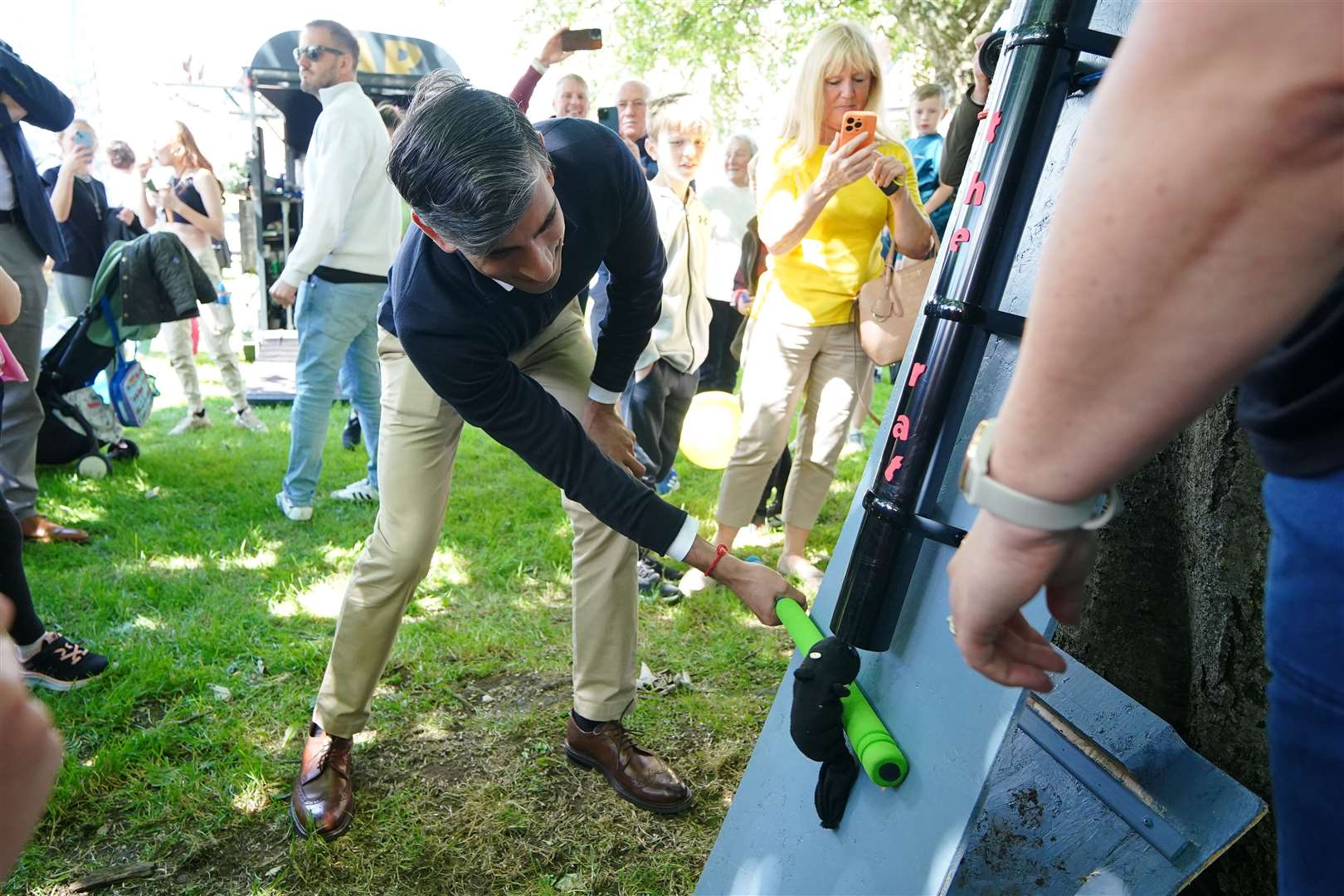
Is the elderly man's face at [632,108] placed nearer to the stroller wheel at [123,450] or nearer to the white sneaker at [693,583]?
the white sneaker at [693,583]

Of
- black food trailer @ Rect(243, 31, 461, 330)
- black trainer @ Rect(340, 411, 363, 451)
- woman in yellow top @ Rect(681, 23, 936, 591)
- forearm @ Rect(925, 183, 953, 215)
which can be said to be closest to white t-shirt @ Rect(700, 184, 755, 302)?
forearm @ Rect(925, 183, 953, 215)

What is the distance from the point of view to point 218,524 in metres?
4.29

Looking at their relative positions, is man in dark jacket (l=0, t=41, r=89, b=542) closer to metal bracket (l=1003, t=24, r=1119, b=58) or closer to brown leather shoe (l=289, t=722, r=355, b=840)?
brown leather shoe (l=289, t=722, r=355, b=840)

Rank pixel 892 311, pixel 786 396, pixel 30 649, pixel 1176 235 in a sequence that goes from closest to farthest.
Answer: pixel 1176 235 → pixel 30 649 → pixel 892 311 → pixel 786 396

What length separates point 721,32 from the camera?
46.8 ft

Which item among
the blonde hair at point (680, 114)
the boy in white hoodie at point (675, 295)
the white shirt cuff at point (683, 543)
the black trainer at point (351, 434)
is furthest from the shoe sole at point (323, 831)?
the black trainer at point (351, 434)

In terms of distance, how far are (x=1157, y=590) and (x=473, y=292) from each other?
156 cm

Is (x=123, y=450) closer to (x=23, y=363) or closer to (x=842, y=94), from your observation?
(x=23, y=363)

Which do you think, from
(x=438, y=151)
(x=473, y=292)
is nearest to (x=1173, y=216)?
(x=438, y=151)

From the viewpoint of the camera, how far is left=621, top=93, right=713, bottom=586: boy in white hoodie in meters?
3.72

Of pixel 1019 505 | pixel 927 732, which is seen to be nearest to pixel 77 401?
pixel 927 732

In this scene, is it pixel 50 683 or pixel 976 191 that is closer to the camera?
pixel 976 191

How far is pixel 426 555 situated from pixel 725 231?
3338 millimetres

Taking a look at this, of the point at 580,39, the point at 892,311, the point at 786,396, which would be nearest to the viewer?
the point at 892,311
